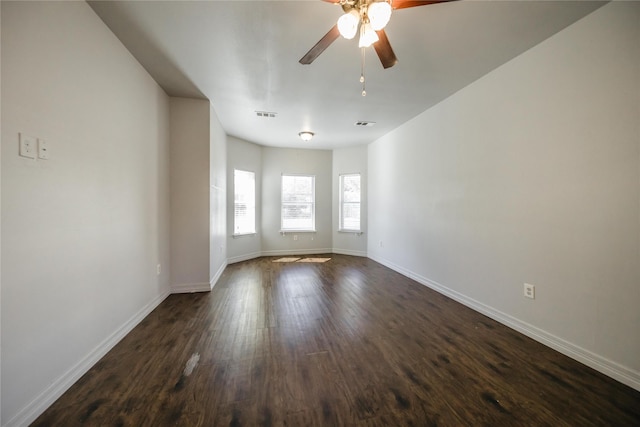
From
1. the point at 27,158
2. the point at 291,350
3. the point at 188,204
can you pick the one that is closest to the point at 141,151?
the point at 188,204

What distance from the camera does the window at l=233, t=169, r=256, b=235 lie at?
5227mm

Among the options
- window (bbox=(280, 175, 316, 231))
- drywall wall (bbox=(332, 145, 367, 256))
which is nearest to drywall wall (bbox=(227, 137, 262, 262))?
window (bbox=(280, 175, 316, 231))

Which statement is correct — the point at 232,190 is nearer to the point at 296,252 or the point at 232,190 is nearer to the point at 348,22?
the point at 296,252

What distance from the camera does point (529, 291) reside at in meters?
2.20

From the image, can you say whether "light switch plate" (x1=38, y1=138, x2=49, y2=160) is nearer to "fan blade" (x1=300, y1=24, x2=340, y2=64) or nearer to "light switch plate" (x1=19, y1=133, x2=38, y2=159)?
A: "light switch plate" (x1=19, y1=133, x2=38, y2=159)

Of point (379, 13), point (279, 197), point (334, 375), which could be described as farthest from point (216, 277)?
point (379, 13)

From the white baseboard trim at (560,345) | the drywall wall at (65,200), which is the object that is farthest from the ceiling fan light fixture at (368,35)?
the white baseboard trim at (560,345)

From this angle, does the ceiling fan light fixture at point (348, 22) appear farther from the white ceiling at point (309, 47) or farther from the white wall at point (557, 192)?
the white wall at point (557, 192)

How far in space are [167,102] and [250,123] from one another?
1.33 m

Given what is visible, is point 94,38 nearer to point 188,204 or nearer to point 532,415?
point 188,204

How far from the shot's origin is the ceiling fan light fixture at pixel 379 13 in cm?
130

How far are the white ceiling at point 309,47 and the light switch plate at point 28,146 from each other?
118 cm

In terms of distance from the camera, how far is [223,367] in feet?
5.77

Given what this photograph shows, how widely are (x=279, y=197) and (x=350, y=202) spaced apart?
71.3 inches
